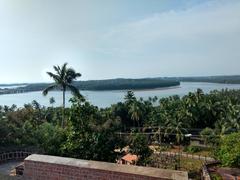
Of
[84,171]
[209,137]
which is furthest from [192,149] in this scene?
[84,171]

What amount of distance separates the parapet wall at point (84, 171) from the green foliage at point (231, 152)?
682 inches

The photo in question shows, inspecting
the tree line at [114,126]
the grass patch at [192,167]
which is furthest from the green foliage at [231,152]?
the grass patch at [192,167]

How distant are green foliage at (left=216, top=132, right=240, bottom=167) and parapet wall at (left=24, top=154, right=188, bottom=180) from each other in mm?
17310

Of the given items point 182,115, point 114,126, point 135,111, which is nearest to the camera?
point 114,126

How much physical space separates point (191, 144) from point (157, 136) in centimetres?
468

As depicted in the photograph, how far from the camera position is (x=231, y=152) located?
20547 millimetres

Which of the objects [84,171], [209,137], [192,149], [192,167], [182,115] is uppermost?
→ [84,171]

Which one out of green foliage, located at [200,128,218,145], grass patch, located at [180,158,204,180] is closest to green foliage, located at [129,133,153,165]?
grass patch, located at [180,158,204,180]

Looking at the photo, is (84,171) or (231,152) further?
(231,152)

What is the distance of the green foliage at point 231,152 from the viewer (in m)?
19.8

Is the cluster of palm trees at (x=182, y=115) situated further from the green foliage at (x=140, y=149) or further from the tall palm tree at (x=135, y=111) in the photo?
the green foliage at (x=140, y=149)

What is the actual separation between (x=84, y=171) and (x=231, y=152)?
18.1 meters

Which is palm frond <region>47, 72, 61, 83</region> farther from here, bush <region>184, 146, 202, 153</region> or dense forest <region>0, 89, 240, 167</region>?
bush <region>184, 146, 202, 153</region>

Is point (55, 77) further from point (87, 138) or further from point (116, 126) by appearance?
point (87, 138)
